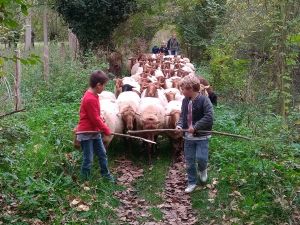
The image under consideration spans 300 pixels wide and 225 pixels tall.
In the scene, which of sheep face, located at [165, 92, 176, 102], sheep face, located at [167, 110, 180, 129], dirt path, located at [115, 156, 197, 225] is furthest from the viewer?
sheep face, located at [165, 92, 176, 102]

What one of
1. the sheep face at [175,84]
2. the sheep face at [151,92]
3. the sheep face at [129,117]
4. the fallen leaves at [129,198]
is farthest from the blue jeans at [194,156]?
the sheep face at [175,84]

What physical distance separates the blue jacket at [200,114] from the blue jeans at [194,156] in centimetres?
19

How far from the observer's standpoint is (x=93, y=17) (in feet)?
58.6

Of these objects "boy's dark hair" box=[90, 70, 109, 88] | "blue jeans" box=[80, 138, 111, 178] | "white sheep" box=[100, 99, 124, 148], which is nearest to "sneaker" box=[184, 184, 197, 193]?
"blue jeans" box=[80, 138, 111, 178]

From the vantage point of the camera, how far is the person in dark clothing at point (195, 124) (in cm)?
671

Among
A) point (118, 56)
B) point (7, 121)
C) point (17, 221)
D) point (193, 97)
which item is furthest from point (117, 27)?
point (17, 221)

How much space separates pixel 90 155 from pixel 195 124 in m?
1.77

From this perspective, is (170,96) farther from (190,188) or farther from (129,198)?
(129,198)

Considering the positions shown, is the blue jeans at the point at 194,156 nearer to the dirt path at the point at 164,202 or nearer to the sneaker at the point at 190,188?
the sneaker at the point at 190,188

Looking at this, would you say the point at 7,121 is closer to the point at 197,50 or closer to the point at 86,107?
the point at 86,107

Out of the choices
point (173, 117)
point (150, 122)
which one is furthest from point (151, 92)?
point (150, 122)

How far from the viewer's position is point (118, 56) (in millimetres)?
20438

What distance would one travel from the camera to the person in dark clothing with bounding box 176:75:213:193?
22.0ft

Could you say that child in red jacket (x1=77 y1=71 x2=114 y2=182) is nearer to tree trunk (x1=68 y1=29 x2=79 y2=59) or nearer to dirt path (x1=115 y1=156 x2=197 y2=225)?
dirt path (x1=115 y1=156 x2=197 y2=225)
